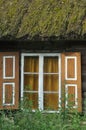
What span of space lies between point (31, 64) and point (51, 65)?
451mm

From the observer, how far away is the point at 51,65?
400 inches

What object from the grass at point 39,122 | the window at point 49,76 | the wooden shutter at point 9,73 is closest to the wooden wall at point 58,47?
the window at point 49,76

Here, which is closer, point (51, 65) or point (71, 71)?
point (71, 71)

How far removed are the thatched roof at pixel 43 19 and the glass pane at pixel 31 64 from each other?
59 centimetres

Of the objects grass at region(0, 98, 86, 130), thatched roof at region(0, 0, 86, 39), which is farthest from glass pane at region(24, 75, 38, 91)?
grass at region(0, 98, 86, 130)

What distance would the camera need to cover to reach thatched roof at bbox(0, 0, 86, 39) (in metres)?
9.84

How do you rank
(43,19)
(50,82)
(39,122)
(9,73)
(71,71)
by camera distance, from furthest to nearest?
(43,19), (9,73), (50,82), (71,71), (39,122)

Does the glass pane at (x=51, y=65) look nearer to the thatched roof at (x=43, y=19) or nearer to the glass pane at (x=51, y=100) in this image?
the glass pane at (x=51, y=100)

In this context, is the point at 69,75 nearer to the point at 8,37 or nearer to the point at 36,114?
the point at 8,37

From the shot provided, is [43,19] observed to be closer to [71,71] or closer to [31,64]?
[31,64]

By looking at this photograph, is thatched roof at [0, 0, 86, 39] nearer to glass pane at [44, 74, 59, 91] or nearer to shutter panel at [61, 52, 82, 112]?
shutter panel at [61, 52, 82, 112]

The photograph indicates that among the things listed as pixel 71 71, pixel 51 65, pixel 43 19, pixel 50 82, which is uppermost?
pixel 43 19

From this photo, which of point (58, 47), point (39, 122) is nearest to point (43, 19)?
point (58, 47)

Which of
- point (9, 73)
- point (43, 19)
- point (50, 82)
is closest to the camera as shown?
point (50, 82)
